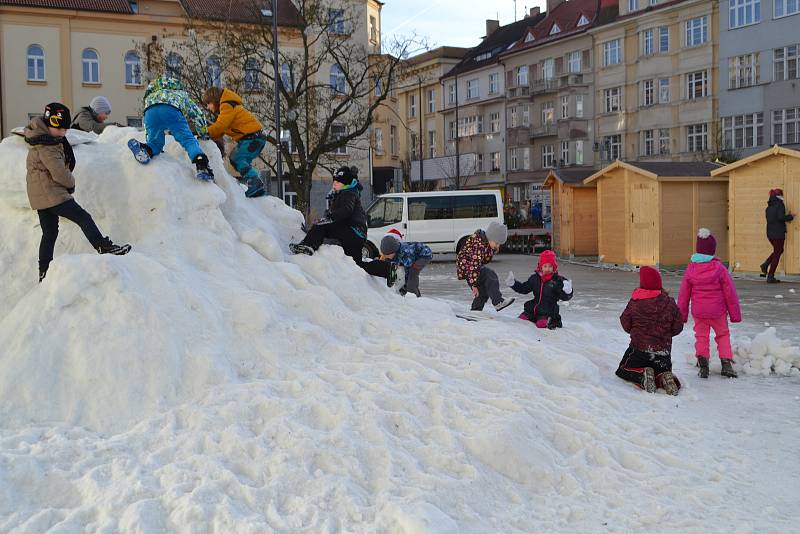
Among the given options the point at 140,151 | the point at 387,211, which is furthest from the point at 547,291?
the point at 387,211

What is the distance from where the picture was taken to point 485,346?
7199 mm

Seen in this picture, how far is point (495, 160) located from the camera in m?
60.7

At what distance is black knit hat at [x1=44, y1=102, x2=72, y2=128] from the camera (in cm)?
653

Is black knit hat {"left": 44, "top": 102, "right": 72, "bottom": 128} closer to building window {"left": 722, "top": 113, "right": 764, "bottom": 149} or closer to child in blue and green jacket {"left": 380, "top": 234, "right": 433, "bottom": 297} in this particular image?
child in blue and green jacket {"left": 380, "top": 234, "right": 433, "bottom": 297}

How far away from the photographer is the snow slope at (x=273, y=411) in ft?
13.8

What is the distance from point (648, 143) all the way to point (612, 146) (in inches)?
106

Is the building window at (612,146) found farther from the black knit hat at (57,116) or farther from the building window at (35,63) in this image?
the black knit hat at (57,116)

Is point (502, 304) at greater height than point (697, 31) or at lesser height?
lesser

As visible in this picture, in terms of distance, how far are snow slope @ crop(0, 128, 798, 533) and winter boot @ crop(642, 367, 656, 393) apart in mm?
148

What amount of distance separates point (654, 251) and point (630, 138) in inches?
1142

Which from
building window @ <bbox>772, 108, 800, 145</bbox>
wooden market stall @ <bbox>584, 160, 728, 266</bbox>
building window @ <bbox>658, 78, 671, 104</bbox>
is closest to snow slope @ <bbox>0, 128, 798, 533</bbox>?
wooden market stall @ <bbox>584, 160, 728, 266</bbox>

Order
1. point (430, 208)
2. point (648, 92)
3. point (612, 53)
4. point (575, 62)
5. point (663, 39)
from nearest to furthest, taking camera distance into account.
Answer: point (430, 208) → point (663, 39) → point (648, 92) → point (612, 53) → point (575, 62)

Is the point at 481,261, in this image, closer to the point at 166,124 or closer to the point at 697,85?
the point at 166,124

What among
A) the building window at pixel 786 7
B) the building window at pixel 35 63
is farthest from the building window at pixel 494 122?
the building window at pixel 35 63
